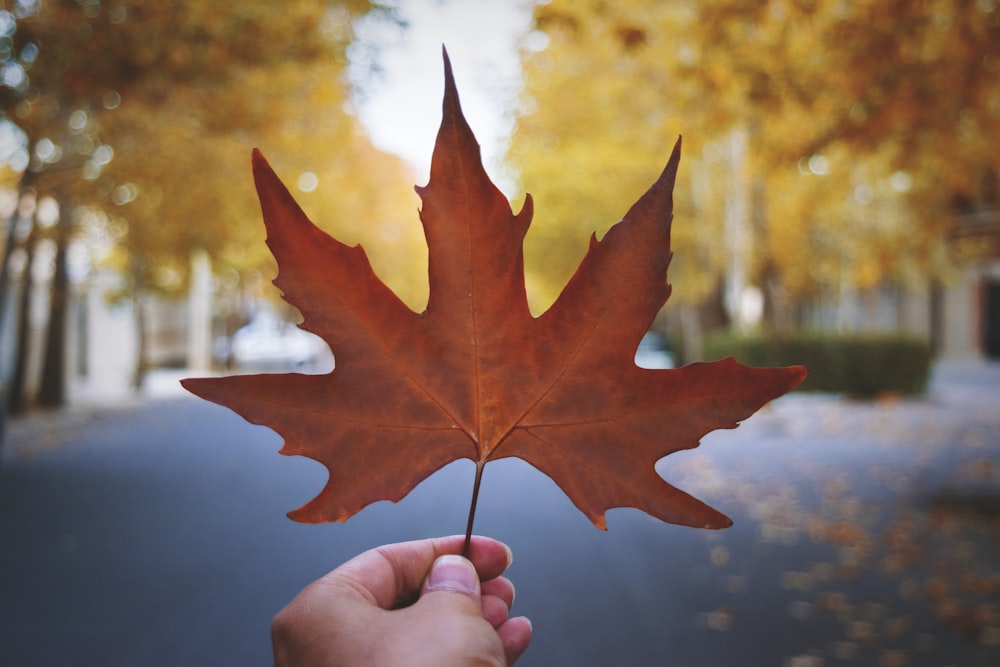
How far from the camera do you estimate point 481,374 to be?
98cm

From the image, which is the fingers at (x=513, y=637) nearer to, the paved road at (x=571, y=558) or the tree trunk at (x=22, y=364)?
the paved road at (x=571, y=558)

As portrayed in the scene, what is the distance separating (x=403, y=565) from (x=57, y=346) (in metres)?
17.1

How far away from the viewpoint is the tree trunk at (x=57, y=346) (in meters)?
15.1

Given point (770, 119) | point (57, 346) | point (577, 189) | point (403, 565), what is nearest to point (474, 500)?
point (403, 565)

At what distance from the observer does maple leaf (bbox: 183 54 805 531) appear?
879 millimetres

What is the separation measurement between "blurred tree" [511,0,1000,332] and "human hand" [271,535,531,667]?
15.3 feet

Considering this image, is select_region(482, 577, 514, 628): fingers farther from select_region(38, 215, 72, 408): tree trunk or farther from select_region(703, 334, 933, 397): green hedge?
select_region(703, 334, 933, 397): green hedge

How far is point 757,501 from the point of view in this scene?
329 inches

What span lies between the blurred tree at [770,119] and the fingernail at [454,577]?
470 cm

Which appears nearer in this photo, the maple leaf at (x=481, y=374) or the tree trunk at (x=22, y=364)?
the maple leaf at (x=481, y=374)

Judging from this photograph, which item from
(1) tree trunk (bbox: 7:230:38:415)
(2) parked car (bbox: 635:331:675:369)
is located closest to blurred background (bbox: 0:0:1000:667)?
(1) tree trunk (bbox: 7:230:38:415)

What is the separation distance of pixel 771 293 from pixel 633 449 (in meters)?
13.5

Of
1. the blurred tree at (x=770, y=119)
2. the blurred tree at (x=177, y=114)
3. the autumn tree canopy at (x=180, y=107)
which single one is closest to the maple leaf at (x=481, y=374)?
the blurred tree at (x=177, y=114)

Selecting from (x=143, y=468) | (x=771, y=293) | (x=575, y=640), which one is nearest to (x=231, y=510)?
Answer: (x=143, y=468)
